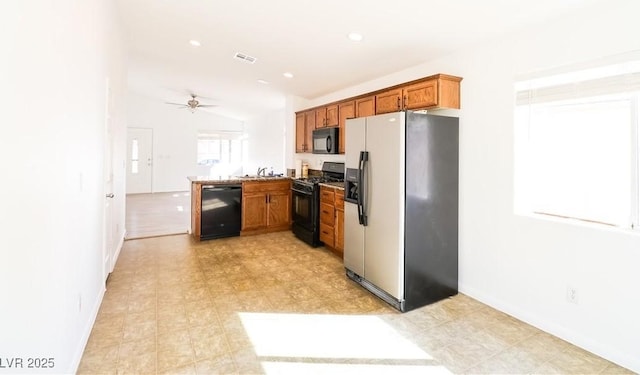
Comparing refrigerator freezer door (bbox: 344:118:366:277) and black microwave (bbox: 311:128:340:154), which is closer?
refrigerator freezer door (bbox: 344:118:366:277)

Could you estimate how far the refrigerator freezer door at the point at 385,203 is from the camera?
281cm

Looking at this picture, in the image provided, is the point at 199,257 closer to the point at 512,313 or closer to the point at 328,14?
the point at 328,14

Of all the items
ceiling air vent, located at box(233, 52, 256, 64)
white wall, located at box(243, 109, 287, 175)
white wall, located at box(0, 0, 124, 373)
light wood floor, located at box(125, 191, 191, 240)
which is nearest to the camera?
white wall, located at box(0, 0, 124, 373)

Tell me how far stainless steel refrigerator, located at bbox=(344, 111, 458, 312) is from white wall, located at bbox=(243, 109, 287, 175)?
4828mm

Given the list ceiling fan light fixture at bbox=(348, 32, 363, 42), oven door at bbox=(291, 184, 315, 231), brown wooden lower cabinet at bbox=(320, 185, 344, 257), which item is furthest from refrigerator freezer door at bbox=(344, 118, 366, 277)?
oven door at bbox=(291, 184, 315, 231)

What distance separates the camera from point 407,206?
9.27 feet

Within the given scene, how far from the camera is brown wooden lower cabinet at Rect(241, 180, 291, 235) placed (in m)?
5.30

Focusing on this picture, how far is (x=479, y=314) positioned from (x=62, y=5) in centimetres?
358

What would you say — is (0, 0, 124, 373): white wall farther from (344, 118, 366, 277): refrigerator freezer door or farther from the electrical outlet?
the electrical outlet

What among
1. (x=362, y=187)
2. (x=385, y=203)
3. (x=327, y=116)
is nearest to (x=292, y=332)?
(x=385, y=203)

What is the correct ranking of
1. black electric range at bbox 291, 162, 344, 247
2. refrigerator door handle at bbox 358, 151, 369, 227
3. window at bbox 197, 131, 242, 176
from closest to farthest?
refrigerator door handle at bbox 358, 151, 369, 227, black electric range at bbox 291, 162, 344, 247, window at bbox 197, 131, 242, 176

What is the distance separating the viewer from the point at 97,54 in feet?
8.66

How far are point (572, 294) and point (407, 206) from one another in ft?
4.40

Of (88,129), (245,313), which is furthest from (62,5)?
(245,313)
